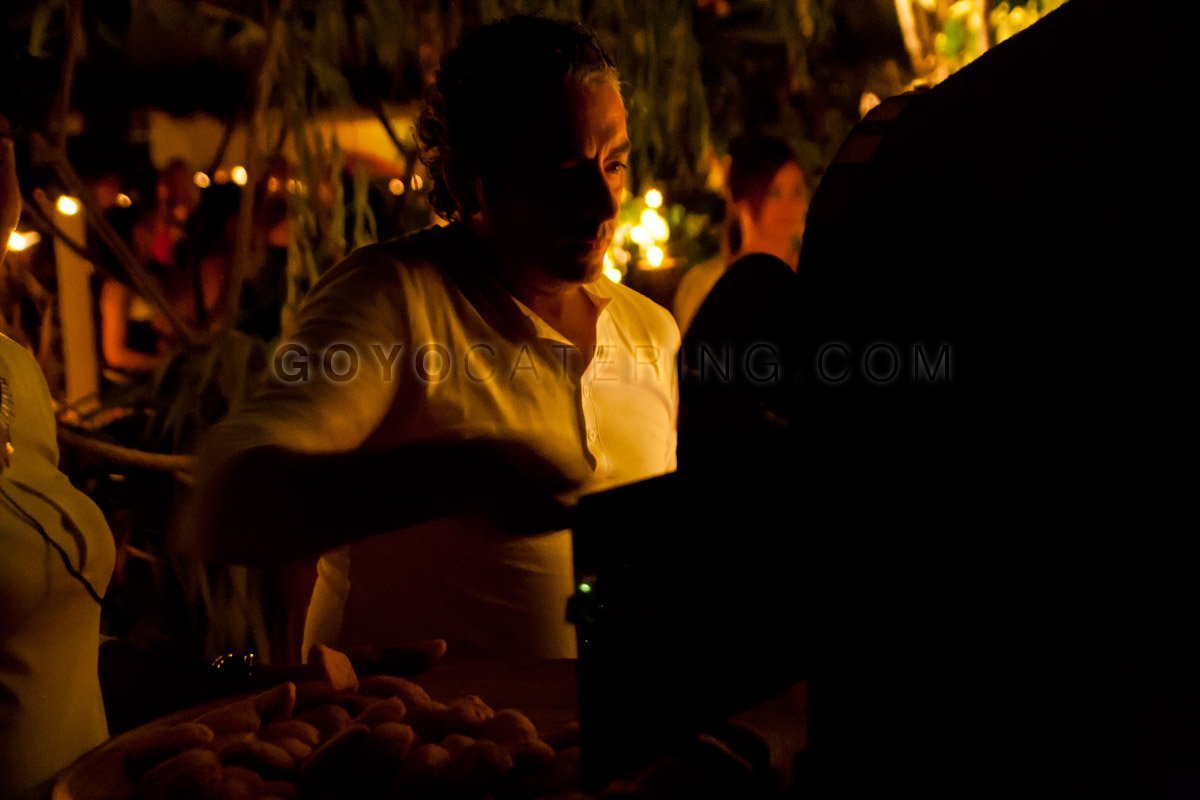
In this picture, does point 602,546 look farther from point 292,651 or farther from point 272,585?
point 272,585

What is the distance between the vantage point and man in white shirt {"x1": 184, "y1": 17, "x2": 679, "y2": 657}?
1344 millimetres

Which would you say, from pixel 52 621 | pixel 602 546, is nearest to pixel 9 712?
pixel 52 621

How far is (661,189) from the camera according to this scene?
458cm

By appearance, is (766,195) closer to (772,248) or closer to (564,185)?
(772,248)

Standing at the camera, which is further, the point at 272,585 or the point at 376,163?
the point at 376,163

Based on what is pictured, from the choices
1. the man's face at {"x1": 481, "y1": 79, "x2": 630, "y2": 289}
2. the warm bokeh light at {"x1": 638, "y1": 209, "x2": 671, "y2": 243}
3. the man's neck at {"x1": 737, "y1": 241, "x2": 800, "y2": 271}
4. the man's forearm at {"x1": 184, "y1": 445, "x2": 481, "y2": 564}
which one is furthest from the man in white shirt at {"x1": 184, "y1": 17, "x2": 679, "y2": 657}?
the warm bokeh light at {"x1": 638, "y1": 209, "x2": 671, "y2": 243}

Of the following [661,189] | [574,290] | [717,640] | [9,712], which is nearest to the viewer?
[717,640]

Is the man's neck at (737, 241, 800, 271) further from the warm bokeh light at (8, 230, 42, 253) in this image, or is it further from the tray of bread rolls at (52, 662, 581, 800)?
the tray of bread rolls at (52, 662, 581, 800)

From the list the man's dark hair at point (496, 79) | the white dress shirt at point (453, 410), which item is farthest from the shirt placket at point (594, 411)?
the man's dark hair at point (496, 79)

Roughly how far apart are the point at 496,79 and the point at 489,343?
33cm

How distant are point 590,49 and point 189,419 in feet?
5.88

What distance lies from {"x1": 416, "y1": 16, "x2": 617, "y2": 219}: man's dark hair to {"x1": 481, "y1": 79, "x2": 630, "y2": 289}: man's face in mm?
22

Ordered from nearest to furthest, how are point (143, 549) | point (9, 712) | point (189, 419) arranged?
point (9, 712), point (189, 419), point (143, 549)

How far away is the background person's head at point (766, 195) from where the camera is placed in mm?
3469
